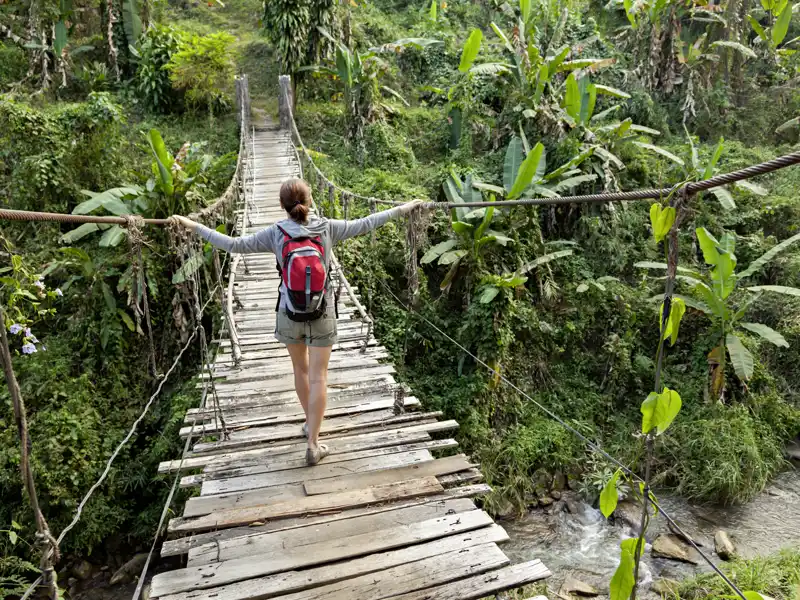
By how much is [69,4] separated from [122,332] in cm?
556

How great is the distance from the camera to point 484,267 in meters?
6.01

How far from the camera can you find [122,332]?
5465mm

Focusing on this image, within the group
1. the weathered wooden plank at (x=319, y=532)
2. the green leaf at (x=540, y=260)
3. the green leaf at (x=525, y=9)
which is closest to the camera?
the weathered wooden plank at (x=319, y=532)

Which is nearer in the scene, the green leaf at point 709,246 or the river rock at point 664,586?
the river rock at point 664,586

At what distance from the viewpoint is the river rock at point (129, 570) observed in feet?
15.0

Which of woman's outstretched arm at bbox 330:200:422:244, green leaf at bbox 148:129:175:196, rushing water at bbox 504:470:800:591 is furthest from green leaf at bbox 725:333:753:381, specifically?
green leaf at bbox 148:129:175:196

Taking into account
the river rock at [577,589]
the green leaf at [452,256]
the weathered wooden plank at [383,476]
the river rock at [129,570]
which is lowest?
the river rock at [129,570]

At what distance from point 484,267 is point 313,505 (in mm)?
4083

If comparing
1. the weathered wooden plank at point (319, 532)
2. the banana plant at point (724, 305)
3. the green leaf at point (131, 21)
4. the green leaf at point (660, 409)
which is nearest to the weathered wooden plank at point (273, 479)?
the weathered wooden plank at point (319, 532)

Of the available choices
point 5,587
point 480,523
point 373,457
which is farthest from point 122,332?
point 480,523

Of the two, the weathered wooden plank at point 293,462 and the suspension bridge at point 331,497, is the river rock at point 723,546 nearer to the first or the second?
the suspension bridge at point 331,497

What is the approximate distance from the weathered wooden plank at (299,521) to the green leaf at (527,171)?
3.98 m

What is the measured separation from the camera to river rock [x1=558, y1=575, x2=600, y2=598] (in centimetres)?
429

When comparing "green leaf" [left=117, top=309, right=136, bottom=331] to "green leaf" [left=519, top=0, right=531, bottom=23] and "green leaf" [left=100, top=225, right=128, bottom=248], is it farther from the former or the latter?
"green leaf" [left=519, top=0, right=531, bottom=23]
